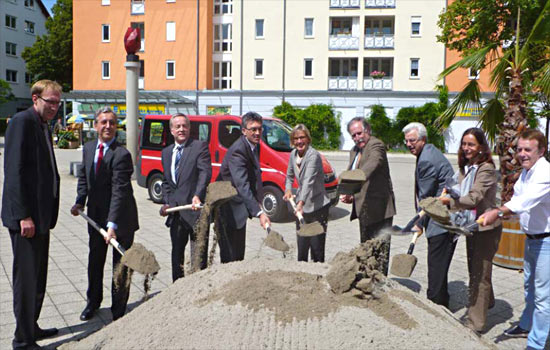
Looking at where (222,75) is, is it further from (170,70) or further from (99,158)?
(99,158)

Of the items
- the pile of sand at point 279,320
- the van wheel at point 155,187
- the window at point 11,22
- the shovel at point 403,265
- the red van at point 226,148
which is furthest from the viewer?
the window at point 11,22

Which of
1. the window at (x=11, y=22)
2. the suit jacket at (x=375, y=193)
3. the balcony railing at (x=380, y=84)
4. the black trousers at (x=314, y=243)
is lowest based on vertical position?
the black trousers at (x=314, y=243)

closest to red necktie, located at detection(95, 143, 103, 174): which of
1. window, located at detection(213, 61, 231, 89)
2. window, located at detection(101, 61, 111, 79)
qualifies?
window, located at detection(213, 61, 231, 89)

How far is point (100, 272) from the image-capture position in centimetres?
425

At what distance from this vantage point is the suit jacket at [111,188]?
3984mm

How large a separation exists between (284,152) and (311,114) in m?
23.3

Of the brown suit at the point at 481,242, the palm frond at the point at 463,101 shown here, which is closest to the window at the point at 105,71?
the palm frond at the point at 463,101

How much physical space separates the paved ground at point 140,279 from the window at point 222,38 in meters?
27.5

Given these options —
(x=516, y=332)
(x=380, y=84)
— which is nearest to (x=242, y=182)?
(x=516, y=332)

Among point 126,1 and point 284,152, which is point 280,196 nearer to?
point 284,152

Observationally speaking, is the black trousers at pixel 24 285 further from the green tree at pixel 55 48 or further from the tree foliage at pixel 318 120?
the green tree at pixel 55 48

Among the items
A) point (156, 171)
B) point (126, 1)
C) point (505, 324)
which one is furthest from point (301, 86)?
point (505, 324)

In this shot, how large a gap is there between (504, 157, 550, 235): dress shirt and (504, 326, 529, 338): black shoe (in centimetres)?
101

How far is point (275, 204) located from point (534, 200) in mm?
6094
